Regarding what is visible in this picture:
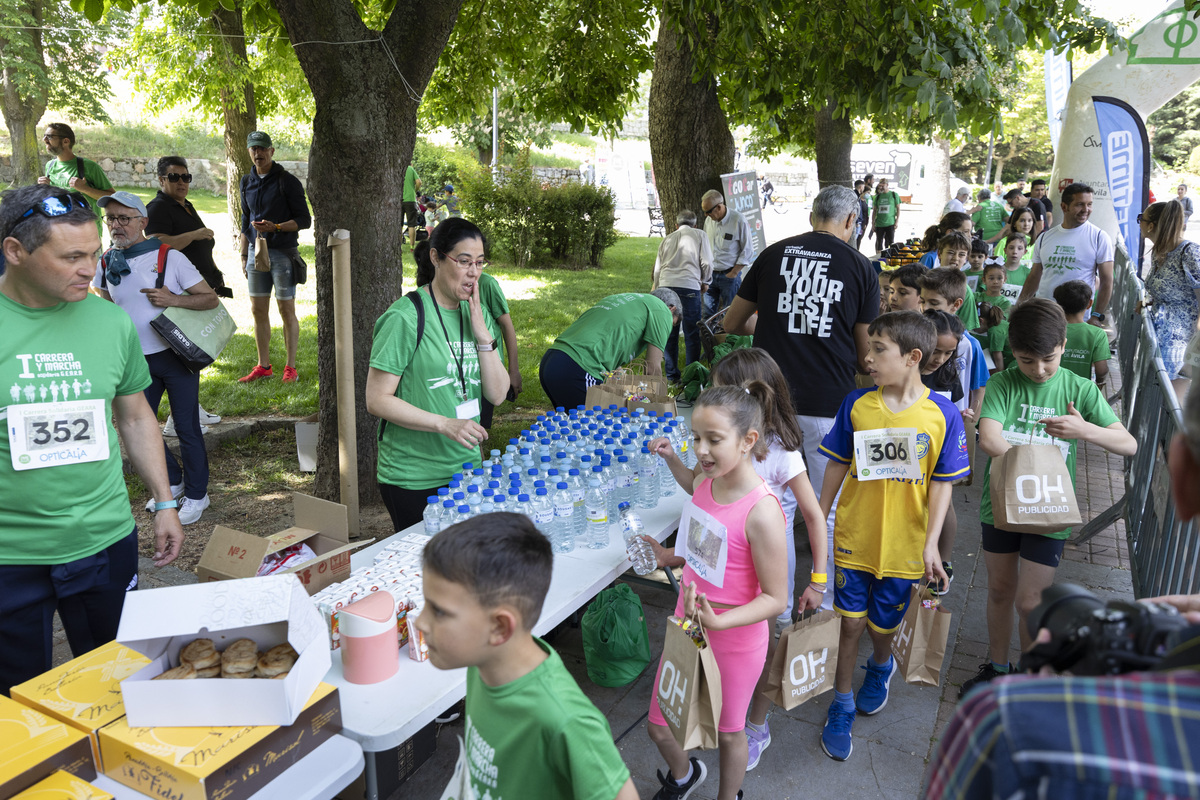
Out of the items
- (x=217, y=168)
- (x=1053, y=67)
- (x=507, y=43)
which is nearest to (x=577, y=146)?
(x=217, y=168)

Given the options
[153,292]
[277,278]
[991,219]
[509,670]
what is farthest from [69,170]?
[991,219]

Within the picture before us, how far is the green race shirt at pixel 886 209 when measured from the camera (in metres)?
18.4

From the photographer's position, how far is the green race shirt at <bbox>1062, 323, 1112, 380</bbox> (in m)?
4.89

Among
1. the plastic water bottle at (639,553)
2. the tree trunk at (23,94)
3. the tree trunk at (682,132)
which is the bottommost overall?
the plastic water bottle at (639,553)

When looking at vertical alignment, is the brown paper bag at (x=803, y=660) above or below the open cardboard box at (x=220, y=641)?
below

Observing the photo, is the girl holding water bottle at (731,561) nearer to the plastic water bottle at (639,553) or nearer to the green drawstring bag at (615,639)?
the plastic water bottle at (639,553)

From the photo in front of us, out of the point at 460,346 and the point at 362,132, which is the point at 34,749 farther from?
the point at 362,132

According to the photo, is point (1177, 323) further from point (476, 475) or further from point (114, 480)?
point (114, 480)

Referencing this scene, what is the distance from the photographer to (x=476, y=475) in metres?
3.19

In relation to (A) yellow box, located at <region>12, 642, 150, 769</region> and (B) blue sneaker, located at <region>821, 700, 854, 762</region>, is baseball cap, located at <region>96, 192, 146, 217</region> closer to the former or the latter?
(A) yellow box, located at <region>12, 642, 150, 769</region>

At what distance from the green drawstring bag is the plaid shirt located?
279cm

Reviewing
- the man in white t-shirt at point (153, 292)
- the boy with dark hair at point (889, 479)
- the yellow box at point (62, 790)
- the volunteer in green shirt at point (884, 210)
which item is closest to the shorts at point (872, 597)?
the boy with dark hair at point (889, 479)

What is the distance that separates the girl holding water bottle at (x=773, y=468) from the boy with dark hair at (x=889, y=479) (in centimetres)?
20

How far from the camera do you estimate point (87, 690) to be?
6.31 ft
